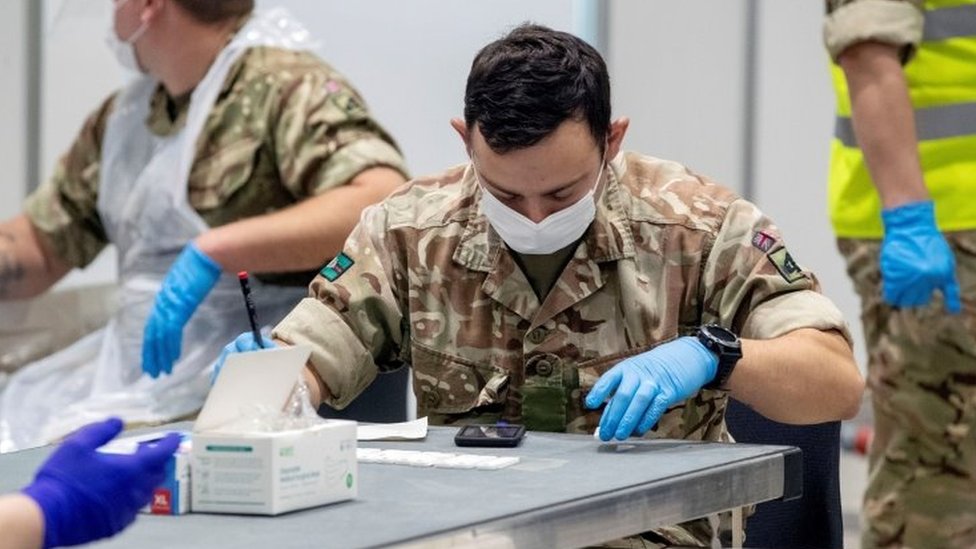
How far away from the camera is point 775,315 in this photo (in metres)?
2.17

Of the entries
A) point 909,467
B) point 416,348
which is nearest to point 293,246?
point 416,348

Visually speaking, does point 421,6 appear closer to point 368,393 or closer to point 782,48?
point 782,48

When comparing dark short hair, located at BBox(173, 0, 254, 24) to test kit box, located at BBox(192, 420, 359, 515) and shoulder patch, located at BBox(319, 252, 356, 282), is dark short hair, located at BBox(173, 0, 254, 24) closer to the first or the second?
shoulder patch, located at BBox(319, 252, 356, 282)

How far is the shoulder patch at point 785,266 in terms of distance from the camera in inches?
86.0

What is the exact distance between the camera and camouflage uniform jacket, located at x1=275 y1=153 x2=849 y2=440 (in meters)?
2.22

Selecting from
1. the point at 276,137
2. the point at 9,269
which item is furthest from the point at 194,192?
the point at 9,269

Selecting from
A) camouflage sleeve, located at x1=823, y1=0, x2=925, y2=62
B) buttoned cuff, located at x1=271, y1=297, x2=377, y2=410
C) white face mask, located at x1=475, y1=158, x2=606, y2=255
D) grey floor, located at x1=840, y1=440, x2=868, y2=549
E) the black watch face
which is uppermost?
camouflage sleeve, located at x1=823, y1=0, x2=925, y2=62

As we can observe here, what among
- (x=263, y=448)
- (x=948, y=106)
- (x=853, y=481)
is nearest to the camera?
(x=263, y=448)

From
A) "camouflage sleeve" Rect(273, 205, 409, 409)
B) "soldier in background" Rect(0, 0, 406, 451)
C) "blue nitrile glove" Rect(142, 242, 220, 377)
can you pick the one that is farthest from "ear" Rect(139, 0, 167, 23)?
"camouflage sleeve" Rect(273, 205, 409, 409)

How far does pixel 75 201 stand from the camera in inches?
137

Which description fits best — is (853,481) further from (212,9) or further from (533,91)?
(533,91)

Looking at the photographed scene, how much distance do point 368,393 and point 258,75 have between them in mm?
728

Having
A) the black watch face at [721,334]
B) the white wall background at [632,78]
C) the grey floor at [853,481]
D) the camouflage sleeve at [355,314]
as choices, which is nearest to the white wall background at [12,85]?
the white wall background at [632,78]

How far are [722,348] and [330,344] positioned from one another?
51cm
